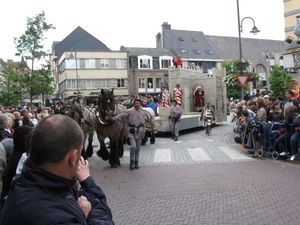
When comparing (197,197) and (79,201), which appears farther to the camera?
(197,197)

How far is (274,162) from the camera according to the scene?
9.98m

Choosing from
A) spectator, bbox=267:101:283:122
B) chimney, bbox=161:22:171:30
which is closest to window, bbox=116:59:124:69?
chimney, bbox=161:22:171:30

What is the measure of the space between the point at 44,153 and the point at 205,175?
7.07 meters

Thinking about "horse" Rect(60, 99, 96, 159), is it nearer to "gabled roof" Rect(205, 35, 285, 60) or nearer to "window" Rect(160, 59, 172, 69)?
"window" Rect(160, 59, 172, 69)

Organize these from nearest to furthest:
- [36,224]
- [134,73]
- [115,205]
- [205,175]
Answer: [36,224]
[115,205]
[205,175]
[134,73]

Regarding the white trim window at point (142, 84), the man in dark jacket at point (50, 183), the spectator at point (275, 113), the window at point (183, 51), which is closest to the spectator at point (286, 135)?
the spectator at point (275, 113)

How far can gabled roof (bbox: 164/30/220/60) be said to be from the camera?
61200mm

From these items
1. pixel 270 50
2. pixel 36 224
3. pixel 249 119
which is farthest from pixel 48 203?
pixel 270 50

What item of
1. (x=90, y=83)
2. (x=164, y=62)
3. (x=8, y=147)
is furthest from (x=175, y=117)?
(x=164, y=62)

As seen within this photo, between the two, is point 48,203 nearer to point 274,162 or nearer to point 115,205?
point 115,205

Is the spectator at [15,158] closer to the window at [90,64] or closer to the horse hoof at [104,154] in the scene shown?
the horse hoof at [104,154]

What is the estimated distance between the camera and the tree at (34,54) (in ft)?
78.1

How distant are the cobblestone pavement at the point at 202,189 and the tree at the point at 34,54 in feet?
51.0

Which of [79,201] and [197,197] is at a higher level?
[79,201]
